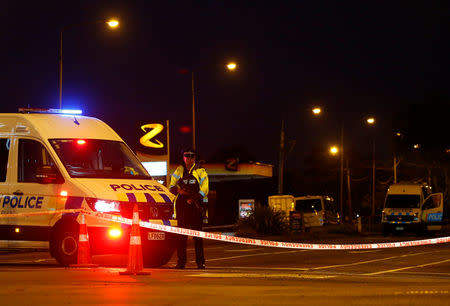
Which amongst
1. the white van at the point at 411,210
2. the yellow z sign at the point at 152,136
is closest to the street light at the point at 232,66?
the yellow z sign at the point at 152,136

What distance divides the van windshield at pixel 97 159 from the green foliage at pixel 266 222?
22700mm

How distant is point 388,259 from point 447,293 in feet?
29.6

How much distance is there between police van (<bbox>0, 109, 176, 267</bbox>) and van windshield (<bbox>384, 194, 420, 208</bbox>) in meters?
31.8

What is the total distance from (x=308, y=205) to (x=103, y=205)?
40.7 m

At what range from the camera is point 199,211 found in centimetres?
1320

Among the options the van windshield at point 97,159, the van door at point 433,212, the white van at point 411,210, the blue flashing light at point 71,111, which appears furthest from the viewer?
the van door at point 433,212

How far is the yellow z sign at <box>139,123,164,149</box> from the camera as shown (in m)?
34.8

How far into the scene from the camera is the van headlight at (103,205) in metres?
13.1

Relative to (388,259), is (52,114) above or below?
above

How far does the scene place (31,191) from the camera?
1394 cm

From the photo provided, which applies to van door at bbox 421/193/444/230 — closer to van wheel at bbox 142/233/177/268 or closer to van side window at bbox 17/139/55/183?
van wheel at bbox 142/233/177/268

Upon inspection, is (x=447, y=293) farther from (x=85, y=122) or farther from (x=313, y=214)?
(x=313, y=214)

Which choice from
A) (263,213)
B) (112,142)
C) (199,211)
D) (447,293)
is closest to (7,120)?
(112,142)

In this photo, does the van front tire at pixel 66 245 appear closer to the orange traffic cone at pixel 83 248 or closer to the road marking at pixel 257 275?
the orange traffic cone at pixel 83 248
